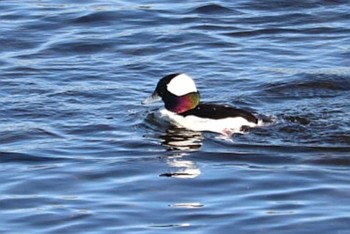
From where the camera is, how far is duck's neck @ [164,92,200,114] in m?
14.0

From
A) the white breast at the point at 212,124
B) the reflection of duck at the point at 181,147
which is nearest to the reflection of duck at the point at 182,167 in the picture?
the reflection of duck at the point at 181,147

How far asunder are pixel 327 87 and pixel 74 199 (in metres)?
5.04

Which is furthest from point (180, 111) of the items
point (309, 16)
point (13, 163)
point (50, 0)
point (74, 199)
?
point (50, 0)

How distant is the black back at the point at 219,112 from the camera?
13336 mm

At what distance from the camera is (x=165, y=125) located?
550 inches

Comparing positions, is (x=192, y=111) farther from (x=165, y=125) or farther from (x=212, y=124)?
(x=212, y=124)

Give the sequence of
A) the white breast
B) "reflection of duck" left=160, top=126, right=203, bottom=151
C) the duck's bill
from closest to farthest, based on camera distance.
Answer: "reflection of duck" left=160, top=126, right=203, bottom=151 → the white breast → the duck's bill

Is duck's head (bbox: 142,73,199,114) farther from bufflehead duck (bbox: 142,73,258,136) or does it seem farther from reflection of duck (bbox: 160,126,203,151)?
reflection of duck (bbox: 160,126,203,151)

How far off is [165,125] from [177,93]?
0.36m

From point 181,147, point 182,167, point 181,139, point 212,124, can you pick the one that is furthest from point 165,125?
point 182,167

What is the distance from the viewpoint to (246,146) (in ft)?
41.8

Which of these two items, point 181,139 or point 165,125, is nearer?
point 181,139

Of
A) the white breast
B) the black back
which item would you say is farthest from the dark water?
the black back

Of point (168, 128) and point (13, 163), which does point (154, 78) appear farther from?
point (13, 163)
